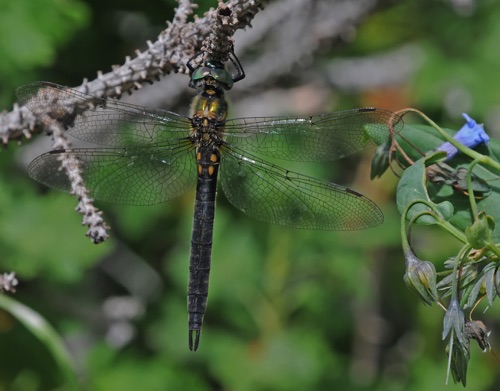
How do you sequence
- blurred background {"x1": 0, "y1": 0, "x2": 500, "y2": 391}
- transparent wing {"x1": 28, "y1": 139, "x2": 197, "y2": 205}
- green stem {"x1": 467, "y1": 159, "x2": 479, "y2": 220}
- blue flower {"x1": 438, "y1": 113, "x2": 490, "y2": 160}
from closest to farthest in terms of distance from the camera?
green stem {"x1": 467, "y1": 159, "x2": 479, "y2": 220} < blue flower {"x1": 438, "y1": 113, "x2": 490, "y2": 160} < transparent wing {"x1": 28, "y1": 139, "x2": 197, "y2": 205} < blurred background {"x1": 0, "y1": 0, "x2": 500, "y2": 391}

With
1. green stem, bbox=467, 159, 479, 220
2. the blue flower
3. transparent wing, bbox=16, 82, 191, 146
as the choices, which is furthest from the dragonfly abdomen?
green stem, bbox=467, 159, 479, 220

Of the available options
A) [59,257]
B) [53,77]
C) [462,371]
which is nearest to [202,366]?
[59,257]

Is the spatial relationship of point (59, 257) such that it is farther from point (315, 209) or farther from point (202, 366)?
point (315, 209)

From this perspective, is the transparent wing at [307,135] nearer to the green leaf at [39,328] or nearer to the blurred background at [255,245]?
the blurred background at [255,245]

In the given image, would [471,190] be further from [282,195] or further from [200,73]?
[282,195]

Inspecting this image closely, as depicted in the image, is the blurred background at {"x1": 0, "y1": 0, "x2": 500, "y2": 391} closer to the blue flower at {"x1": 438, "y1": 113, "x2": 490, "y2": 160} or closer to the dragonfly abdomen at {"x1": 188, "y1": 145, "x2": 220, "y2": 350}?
the dragonfly abdomen at {"x1": 188, "y1": 145, "x2": 220, "y2": 350}

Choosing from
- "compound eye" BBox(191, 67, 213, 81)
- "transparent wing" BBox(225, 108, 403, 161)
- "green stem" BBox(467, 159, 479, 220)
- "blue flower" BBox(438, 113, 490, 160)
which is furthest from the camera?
"transparent wing" BBox(225, 108, 403, 161)
